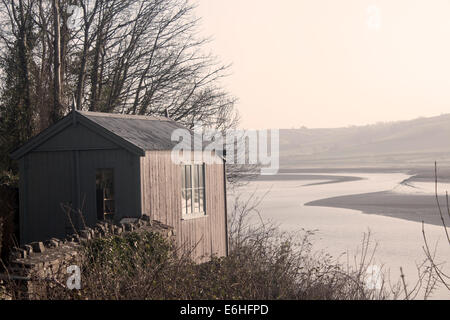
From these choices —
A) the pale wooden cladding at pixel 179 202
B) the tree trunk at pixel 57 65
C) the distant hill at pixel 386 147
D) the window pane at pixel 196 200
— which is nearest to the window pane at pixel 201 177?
the pale wooden cladding at pixel 179 202

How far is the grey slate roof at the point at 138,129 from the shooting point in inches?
583

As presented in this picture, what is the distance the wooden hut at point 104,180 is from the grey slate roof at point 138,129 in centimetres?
4

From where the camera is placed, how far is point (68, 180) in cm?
1526

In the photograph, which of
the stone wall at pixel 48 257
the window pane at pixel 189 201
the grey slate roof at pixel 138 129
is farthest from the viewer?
the window pane at pixel 189 201

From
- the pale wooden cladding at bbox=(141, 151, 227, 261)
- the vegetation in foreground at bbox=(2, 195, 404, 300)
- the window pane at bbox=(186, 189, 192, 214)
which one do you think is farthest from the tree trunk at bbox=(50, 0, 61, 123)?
the vegetation in foreground at bbox=(2, 195, 404, 300)

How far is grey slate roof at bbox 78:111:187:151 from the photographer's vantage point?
14820mm

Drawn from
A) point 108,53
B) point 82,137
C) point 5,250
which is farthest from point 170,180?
point 108,53

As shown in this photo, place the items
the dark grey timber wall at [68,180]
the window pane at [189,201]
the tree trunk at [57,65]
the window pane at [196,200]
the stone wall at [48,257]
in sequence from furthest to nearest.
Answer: the tree trunk at [57,65], the window pane at [196,200], the window pane at [189,201], the dark grey timber wall at [68,180], the stone wall at [48,257]

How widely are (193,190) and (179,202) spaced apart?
0.77m

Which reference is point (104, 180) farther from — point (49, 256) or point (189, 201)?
point (49, 256)

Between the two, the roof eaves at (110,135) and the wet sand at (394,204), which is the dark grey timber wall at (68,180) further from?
the wet sand at (394,204)

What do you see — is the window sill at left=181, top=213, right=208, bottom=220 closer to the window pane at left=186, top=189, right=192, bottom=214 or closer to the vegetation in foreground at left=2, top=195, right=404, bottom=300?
the window pane at left=186, top=189, right=192, bottom=214

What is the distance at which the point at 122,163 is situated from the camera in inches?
573
